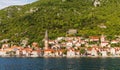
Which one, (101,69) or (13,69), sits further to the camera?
(13,69)

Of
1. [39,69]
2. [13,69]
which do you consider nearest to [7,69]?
[13,69]

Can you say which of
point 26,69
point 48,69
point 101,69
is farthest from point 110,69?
point 26,69

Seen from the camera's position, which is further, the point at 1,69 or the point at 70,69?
the point at 1,69

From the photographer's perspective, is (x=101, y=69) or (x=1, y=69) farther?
(x=1, y=69)

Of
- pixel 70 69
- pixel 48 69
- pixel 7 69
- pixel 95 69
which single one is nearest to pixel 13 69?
pixel 7 69

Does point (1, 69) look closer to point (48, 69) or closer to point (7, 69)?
point (7, 69)

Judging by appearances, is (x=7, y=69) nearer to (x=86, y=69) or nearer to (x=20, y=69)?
(x=20, y=69)

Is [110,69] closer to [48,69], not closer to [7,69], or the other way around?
[48,69]
